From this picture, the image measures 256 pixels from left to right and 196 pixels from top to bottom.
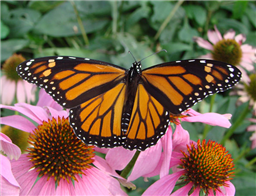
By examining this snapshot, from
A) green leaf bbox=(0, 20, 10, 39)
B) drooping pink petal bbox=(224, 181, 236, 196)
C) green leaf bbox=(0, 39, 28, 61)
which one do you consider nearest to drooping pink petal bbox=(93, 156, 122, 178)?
drooping pink petal bbox=(224, 181, 236, 196)

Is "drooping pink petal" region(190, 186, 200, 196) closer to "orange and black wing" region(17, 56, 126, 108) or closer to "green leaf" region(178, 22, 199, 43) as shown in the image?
"orange and black wing" region(17, 56, 126, 108)

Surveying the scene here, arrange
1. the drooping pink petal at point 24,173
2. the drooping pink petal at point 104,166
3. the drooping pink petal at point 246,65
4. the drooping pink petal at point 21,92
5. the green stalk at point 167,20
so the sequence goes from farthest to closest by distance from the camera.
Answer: the green stalk at point 167,20, the drooping pink petal at point 246,65, the drooping pink petal at point 21,92, the drooping pink petal at point 104,166, the drooping pink petal at point 24,173

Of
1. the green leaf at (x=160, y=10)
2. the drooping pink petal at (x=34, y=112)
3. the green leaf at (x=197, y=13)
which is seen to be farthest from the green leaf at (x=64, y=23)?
the drooping pink petal at (x=34, y=112)

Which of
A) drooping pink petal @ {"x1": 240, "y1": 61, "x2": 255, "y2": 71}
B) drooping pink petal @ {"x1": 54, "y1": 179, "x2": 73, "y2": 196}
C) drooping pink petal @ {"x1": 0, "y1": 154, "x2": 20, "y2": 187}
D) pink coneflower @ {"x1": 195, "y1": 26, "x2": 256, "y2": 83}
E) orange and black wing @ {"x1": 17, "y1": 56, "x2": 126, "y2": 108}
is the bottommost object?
drooping pink petal @ {"x1": 54, "y1": 179, "x2": 73, "y2": 196}

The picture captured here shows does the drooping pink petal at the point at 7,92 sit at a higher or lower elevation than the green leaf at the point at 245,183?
higher

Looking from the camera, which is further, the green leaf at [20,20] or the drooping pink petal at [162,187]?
the green leaf at [20,20]

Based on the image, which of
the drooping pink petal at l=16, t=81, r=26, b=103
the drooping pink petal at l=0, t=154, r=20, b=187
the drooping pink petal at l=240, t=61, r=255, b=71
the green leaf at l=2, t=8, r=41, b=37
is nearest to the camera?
the drooping pink petal at l=0, t=154, r=20, b=187

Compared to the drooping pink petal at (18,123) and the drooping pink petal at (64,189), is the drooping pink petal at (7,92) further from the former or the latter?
the drooping pink petal at (64,189)

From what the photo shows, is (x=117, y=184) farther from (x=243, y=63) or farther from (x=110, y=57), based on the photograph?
(x=110, y=57)
